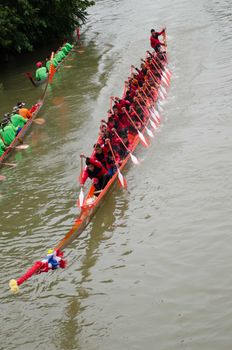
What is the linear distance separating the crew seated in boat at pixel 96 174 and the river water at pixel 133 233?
0.49 metres

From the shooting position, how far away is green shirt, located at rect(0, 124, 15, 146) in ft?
58.5

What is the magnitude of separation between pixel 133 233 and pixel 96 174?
6.47 ft

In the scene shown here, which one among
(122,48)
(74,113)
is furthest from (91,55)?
(74,113)

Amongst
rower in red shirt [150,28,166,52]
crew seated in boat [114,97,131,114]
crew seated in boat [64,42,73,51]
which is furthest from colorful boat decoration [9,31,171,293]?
crew seated in boat [64,42,73,51]

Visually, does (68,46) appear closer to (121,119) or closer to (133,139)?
(121,119)

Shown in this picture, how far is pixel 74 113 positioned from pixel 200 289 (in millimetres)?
12005

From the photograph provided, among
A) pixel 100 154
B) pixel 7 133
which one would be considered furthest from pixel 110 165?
pixel 7 133

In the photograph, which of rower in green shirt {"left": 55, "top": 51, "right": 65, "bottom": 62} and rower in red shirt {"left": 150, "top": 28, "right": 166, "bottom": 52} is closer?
rower in red shirt {"left": 150, "top": 28, "right": 166, "bottom": 52}

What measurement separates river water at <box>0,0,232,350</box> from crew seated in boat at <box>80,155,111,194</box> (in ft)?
1.60

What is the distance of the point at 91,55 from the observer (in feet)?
92.1

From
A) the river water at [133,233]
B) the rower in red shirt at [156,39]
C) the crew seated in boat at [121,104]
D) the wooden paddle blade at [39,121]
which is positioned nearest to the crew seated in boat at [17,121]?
the river water at [133,233]

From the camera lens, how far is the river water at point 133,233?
374 inches

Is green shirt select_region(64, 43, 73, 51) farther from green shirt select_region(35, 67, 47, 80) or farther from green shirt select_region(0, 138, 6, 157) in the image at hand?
green shirt select_region(0, 138, 6, 157)

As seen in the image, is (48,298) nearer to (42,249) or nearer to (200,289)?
(42,249)
